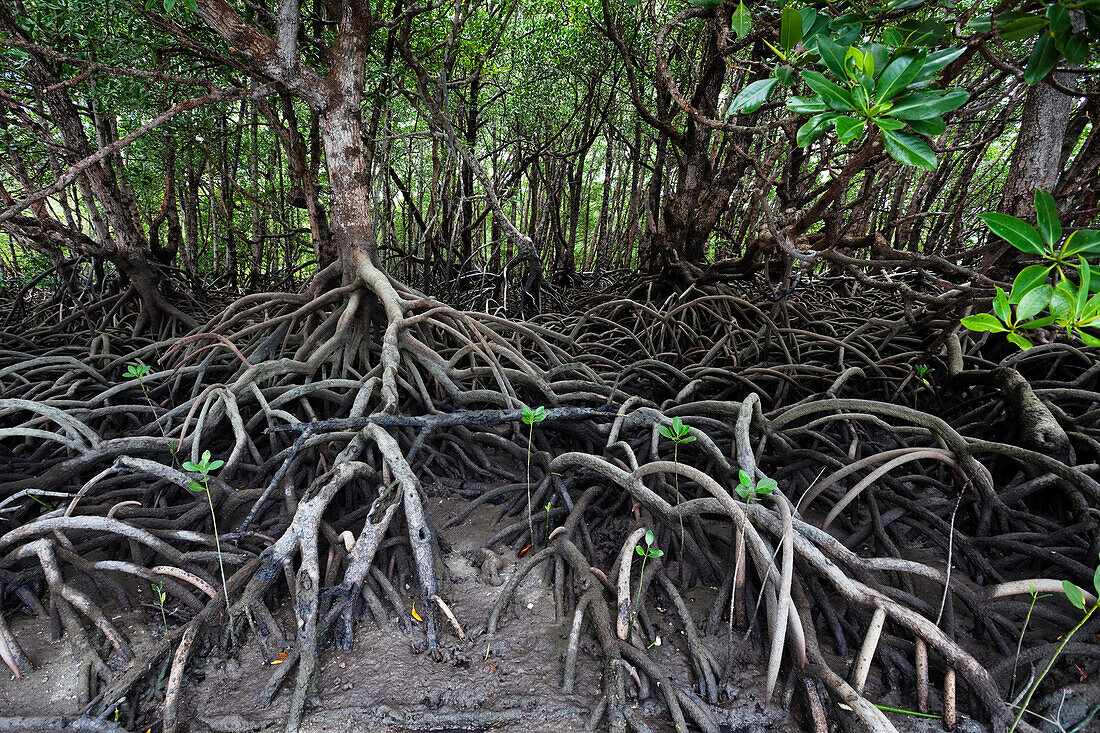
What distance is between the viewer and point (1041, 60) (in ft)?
3.57

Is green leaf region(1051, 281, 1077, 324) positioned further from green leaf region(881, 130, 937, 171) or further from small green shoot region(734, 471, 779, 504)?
small green shoot region(734, 471, 779, 504)

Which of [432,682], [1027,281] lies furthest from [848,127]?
[432,682]

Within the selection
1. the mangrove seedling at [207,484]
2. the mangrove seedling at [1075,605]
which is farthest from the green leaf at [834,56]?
the mangrove seedling at [207,484]

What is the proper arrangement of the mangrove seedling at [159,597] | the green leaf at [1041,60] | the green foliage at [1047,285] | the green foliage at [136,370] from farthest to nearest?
1. the green foliage at [136,370]
2. the mangrove seedling at [159,597]
3. the green leaf at [1041,60]
4. the green foliage at [1047,285]

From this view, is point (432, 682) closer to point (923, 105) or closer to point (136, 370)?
point (923, 105)

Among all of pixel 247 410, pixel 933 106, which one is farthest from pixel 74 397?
pixel 933 106

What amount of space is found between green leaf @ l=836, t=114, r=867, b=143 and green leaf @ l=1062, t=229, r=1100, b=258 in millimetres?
426

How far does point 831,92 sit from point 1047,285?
0.56m

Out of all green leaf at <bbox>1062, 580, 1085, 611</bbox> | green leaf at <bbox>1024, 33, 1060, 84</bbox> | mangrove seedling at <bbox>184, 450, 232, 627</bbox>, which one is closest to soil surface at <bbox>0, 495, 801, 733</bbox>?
mangrove seedling at <bbox>184, 450, 232, 627</bbox>

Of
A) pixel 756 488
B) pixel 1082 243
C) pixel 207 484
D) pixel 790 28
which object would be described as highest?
pixel 790 28

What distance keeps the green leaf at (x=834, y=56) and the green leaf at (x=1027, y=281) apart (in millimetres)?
543

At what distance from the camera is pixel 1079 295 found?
85 centimetres

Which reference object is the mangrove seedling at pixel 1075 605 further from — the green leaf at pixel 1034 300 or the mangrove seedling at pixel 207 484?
the mangrove seedling at pixel 207 484

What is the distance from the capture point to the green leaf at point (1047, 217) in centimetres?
92
